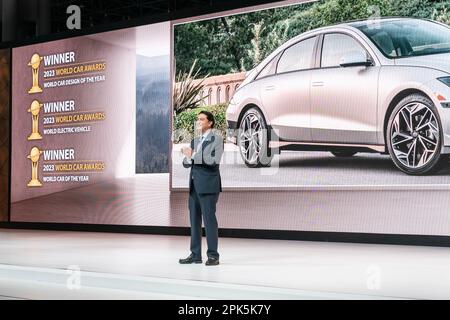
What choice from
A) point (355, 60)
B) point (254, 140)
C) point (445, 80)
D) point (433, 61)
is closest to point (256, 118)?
point (254, 140)

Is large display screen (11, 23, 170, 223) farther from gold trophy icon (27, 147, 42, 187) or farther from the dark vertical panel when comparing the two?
the dark vertical panel

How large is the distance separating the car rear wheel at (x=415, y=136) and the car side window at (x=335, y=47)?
1.00 m

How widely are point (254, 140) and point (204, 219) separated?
316 centimetres

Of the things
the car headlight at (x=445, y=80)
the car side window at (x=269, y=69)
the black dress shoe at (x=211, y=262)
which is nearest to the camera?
the black dress shoe at (x=211, y=262)

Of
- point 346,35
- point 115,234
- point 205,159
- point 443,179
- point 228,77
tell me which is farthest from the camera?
point 115,234

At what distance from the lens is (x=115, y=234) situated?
408 inches

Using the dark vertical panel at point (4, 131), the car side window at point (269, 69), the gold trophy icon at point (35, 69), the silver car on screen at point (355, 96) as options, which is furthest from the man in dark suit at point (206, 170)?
the dark vertical panel at point (4, 131)

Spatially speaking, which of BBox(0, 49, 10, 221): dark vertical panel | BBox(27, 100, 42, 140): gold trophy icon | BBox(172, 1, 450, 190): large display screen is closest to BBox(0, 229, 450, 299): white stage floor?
BBox(172, 1, 450, 190): large display screen

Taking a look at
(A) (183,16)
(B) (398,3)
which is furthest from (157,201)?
(B) (398,3)

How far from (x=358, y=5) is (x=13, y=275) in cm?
521

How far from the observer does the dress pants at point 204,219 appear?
6012 millimetres

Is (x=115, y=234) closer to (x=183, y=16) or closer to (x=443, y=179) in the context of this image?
(x=183, y=16)

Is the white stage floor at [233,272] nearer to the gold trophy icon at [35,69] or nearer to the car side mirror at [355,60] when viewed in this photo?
the car side mirror at [355,60]

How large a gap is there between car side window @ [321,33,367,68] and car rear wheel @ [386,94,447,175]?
3.28 ft
